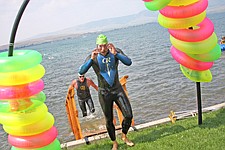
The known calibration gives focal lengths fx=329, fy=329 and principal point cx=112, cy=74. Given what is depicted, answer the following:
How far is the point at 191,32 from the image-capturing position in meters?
6.55

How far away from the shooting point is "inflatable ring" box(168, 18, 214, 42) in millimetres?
6516

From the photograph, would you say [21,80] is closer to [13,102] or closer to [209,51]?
[13,102]

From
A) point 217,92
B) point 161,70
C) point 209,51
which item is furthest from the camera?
point 161,70

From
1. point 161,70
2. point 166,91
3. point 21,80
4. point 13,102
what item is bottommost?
point 161,70

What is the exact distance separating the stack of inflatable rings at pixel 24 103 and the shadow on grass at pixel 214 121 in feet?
11.2

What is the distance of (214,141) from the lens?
6.25 metres

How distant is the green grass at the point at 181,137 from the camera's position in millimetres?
6289

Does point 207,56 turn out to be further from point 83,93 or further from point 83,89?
point 83,93

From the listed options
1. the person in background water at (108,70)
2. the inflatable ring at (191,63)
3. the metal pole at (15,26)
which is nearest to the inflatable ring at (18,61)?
the metal pole at (15,26)

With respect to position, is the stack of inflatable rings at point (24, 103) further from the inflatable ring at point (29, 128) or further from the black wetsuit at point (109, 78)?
the black wetsuit at point (109, 78)

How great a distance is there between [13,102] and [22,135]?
0.66 meters

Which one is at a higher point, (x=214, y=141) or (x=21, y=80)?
(x=21, y=80)

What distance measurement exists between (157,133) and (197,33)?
2.51m

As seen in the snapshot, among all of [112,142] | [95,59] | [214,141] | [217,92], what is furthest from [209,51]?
[217,92]
